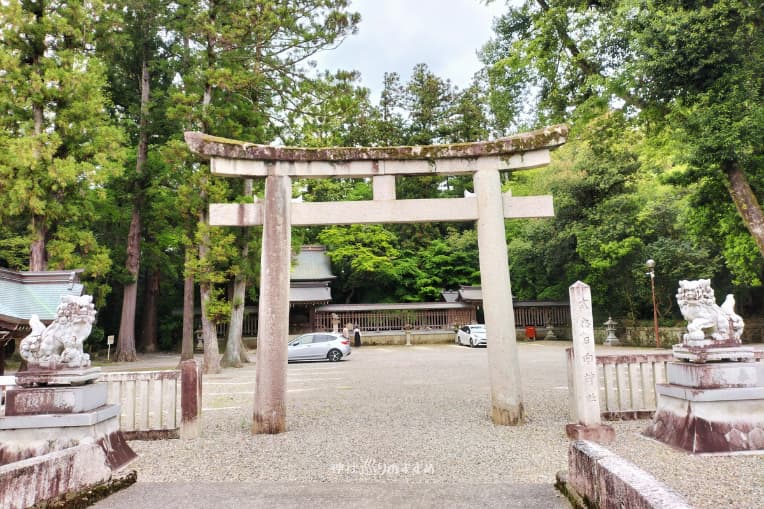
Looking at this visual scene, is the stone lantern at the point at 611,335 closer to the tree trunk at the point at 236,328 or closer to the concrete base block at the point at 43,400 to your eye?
the tree trunk at the point at 236,328

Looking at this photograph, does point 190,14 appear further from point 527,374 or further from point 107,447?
point 527,374

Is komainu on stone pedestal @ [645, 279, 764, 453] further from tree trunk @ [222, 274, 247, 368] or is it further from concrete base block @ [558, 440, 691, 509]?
tree trunk @ [222, 274, 247, 368]

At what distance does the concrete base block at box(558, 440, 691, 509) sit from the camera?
7.19 feet

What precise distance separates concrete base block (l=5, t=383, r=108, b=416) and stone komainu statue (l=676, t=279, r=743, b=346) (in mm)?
6693

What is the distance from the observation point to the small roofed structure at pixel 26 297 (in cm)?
835

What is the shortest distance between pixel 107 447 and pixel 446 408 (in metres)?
5.26

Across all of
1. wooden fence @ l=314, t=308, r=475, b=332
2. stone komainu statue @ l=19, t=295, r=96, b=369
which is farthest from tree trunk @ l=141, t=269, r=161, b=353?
stone komainu statue @ l=19, t=295, r=96, b=369

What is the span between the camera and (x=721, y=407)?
4938mm

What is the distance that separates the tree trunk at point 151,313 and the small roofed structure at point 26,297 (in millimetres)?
15755

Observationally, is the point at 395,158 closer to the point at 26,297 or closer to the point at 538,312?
the point at 26,297

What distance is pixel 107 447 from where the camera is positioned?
4746 mm

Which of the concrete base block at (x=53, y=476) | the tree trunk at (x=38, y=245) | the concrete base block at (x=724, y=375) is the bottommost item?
the concrete base block at (x=53, y=476)

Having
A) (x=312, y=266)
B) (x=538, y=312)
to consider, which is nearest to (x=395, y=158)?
(x=312, y=266)

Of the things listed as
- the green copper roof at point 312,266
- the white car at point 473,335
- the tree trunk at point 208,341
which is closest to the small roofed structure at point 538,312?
the white car at point 473,335
